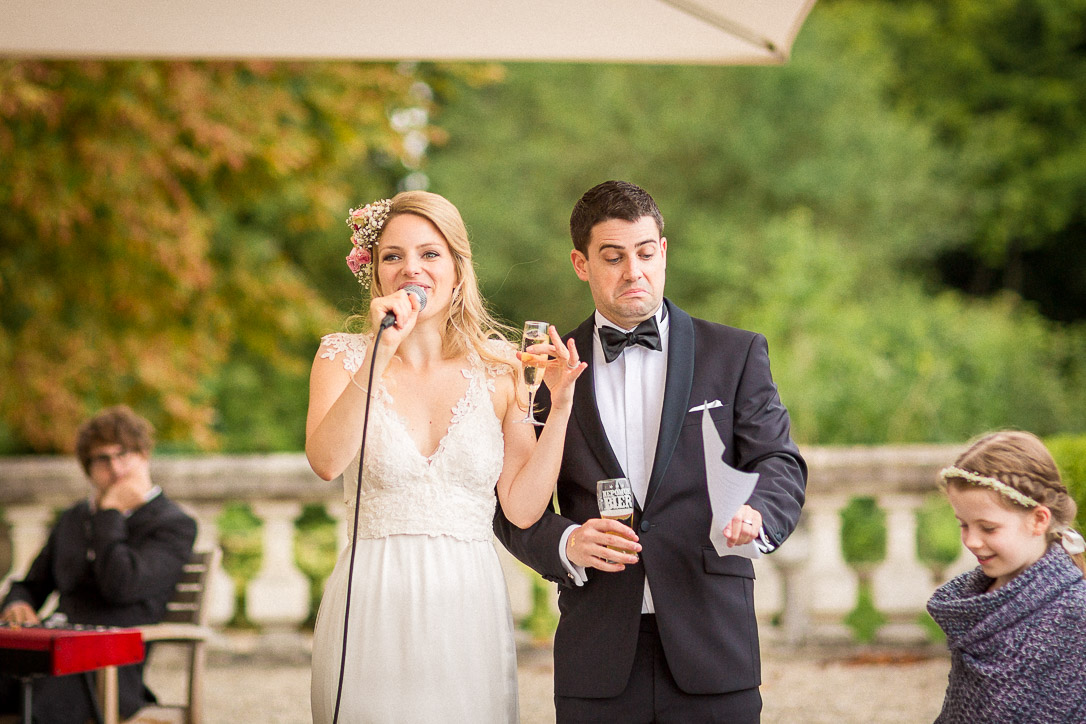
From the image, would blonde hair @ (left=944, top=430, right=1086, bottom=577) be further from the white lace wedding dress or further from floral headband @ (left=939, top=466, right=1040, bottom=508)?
A: the white lace wedding dress

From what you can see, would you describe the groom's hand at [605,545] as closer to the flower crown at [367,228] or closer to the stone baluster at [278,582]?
the flower crown at [367,228]

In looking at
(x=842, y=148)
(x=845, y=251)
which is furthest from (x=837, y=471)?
(x=842, y=148)

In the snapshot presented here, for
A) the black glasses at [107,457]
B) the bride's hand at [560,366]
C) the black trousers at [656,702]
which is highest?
the bride's hand at [560,366]

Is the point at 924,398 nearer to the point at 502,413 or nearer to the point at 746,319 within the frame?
the point at 746,319

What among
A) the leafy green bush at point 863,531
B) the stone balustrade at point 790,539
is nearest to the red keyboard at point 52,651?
the stone balustrade at point 790,539

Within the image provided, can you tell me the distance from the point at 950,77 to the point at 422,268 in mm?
18586

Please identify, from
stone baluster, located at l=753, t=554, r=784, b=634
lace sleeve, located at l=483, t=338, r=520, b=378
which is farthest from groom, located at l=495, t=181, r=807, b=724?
stone baluster, located at l=753, t=554, r=784, b=634

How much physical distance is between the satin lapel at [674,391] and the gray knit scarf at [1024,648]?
813 millimetres

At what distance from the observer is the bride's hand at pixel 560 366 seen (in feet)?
9.00

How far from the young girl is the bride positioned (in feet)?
3.55

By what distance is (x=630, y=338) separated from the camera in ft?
9.67

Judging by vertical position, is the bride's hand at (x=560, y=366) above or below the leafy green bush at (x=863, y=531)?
above

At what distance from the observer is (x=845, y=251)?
17.5 m

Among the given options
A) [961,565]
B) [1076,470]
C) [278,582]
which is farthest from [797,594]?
[278,582]
